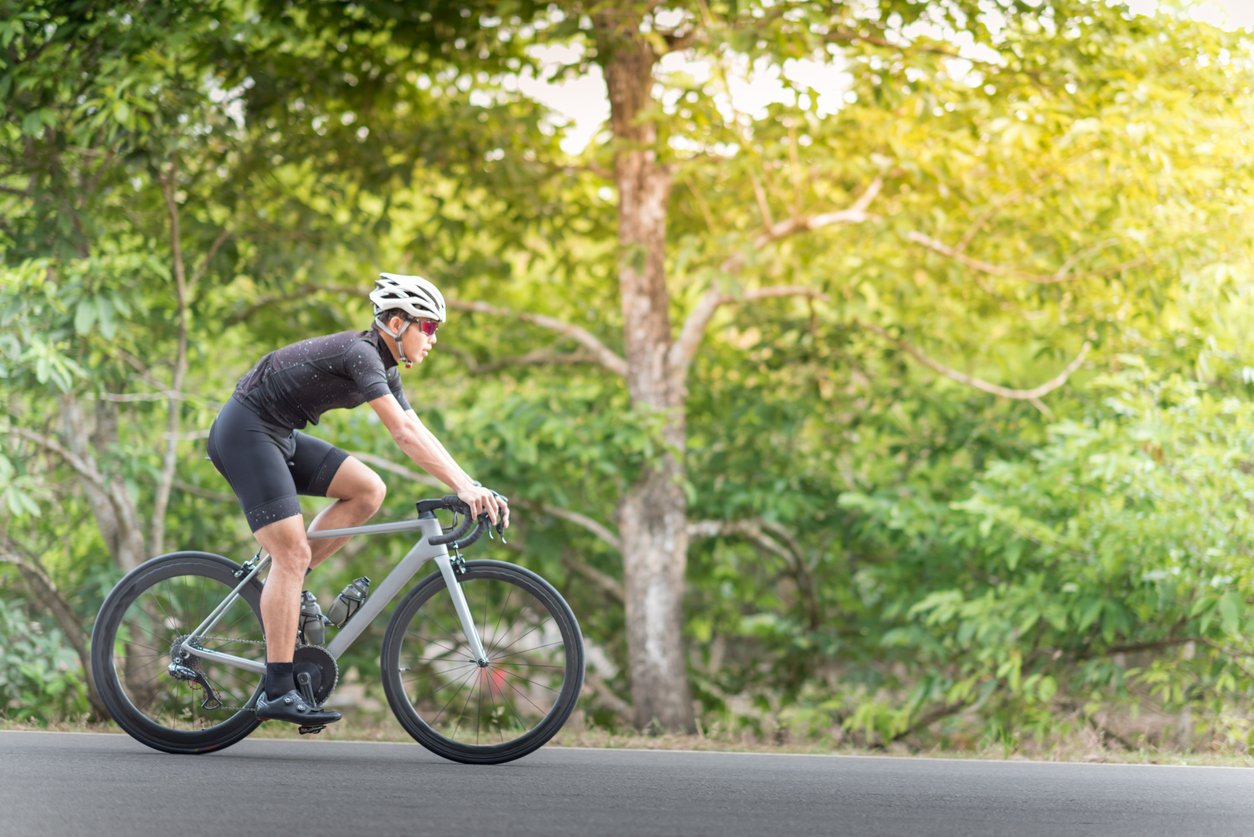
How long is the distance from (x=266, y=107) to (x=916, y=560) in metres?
6.11

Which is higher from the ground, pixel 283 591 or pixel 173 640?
pixel 283 591

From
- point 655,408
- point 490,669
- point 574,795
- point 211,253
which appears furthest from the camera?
point 655,408

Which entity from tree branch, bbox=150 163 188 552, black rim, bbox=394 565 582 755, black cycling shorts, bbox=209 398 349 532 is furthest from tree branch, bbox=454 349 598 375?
black cycling shorts, bbox=209 398 349 532

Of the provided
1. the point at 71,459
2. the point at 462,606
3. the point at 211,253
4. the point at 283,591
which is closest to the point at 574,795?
the point at 462,606

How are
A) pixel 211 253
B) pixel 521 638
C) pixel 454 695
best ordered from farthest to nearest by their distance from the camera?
pixel 211 253, pixel 454 695, pixel 521 638

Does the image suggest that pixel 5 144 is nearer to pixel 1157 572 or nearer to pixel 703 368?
pixel 703 368

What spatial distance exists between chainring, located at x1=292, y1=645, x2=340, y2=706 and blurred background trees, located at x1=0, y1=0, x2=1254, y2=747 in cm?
321

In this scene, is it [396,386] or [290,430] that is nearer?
[290,430]

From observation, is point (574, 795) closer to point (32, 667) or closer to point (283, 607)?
point (283, 607)

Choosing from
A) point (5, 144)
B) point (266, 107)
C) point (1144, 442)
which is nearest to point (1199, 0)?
point (1144, 442)

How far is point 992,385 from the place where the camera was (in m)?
11.3

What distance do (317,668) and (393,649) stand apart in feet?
1.03

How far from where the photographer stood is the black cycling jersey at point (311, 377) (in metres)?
5.28

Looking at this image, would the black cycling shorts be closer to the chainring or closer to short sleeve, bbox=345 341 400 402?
short sleeve, bbox=345 341 400 402
